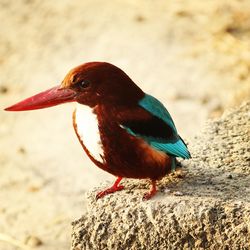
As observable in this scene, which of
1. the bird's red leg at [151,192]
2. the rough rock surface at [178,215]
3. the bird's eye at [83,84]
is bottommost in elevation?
the rough rock surface at [178,215]

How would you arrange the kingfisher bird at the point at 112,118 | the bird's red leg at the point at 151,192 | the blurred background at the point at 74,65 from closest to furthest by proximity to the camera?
the kingfisher bird at the point at 112,118, the bird's red leg at the point at 151,192, the blurred background at the point at 74,65

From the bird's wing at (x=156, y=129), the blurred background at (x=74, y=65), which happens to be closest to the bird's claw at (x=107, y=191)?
the bird's wing at (x=156, y=129)

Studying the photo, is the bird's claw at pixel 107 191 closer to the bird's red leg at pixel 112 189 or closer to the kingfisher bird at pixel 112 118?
the bird's red leg at pixel 112 189

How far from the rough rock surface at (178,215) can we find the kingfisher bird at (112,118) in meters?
0.14

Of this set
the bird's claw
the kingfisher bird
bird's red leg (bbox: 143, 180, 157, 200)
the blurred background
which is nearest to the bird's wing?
the kingfisher bird

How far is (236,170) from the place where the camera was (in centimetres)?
282

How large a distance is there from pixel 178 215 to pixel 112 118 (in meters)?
0.38

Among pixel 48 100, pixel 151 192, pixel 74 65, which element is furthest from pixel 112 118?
pixel 74 65

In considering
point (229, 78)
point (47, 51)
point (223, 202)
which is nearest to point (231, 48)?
point (229, 78)

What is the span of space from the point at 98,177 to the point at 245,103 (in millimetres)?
1407

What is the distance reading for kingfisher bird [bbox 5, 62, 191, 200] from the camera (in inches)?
96.1

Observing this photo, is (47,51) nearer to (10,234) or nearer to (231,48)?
(231,48)

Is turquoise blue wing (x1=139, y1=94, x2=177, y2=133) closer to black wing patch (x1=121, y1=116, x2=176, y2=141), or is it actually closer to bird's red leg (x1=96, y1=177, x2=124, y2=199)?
black wing patch (x1=121, y1=116, x2=176, y2=141)

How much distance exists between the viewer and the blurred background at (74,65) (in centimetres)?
→ 447
